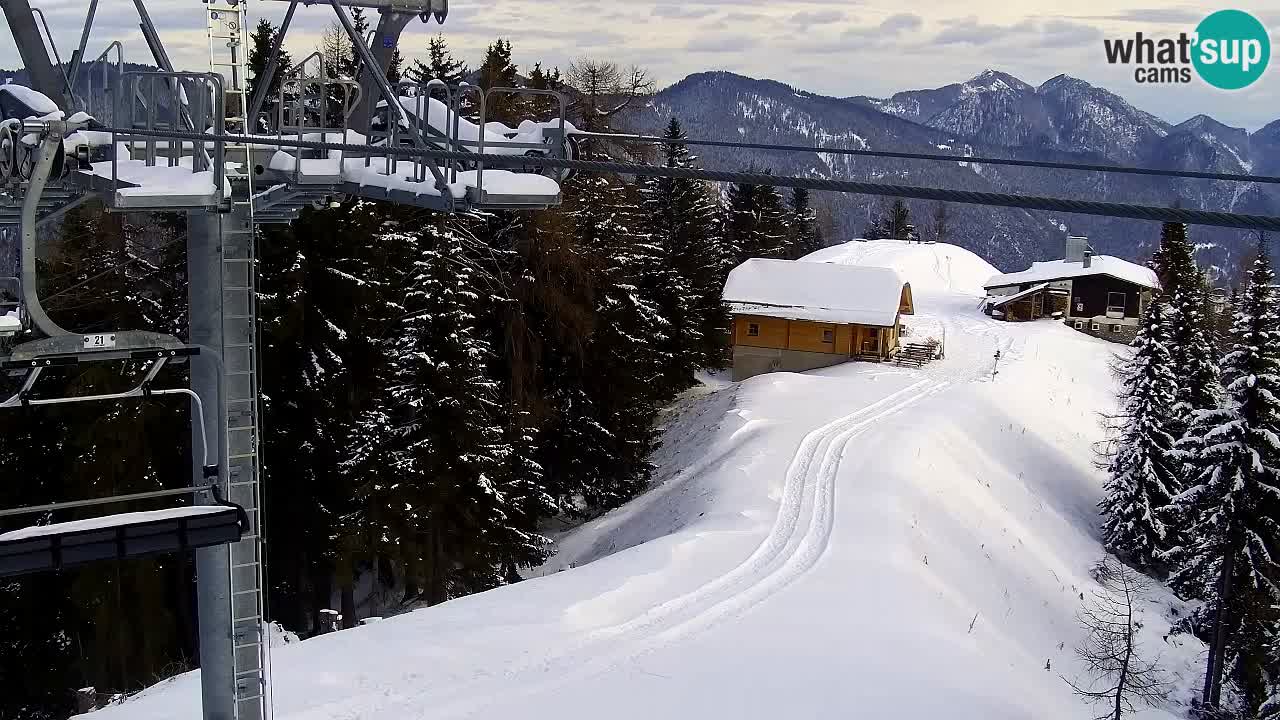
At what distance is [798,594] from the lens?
67.8 ft

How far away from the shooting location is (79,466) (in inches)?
1040

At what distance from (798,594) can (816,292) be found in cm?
3587

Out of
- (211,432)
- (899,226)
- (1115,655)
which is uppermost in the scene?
(899,226)

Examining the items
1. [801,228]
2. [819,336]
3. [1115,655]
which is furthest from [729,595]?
[801,228]

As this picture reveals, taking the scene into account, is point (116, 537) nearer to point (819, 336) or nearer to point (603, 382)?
point (603, 382)

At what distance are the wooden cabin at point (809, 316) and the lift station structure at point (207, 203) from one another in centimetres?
4258

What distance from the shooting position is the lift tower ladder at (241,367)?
10070mm

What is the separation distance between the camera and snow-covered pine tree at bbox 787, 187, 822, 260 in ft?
311

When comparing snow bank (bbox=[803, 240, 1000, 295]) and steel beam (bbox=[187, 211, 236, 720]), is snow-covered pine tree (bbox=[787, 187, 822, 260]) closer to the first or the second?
snow bank (bbox=[803, 240, 1000, 295])

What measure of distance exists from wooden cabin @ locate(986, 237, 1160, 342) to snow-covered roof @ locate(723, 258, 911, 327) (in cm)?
2268

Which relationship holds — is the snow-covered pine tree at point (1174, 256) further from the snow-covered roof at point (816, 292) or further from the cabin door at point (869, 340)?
the cabin door at point (869, 340)

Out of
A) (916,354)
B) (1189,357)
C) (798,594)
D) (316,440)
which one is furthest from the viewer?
(916,354)

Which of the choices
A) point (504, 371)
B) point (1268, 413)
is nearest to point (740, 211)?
point (504, 371)

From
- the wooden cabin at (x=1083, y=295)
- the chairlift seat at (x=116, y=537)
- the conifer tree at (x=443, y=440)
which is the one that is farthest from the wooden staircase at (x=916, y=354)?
the chairlift seat at (x=116, y=537)
